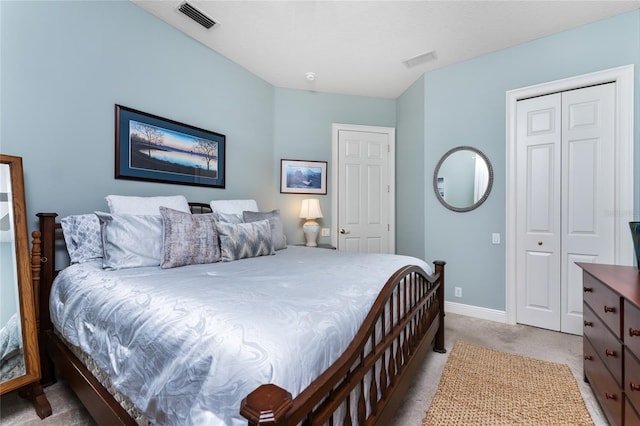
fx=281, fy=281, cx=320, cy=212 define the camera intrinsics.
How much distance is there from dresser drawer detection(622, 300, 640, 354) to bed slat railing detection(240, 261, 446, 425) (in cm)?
91

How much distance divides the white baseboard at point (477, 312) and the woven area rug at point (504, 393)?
0.78 metres

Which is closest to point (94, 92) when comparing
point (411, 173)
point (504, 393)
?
point (411, 173)

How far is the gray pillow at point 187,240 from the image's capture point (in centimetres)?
179

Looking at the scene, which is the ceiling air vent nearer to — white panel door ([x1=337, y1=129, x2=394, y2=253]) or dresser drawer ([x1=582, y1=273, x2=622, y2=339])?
white panel door ([x1=337, y1=129, x2=394, y2=253])

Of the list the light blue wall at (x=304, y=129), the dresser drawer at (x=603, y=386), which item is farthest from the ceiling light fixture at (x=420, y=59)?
the dresser drawer at (x=603, y=386)

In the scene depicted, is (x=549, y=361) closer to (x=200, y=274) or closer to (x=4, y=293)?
(x=200, y=274)

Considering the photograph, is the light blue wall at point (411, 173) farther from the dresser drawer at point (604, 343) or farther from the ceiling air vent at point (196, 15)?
the ceiling air vent at point (196, 15)

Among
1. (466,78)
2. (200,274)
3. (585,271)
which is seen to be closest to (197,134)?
(200,274)

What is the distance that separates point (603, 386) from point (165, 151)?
137 inches

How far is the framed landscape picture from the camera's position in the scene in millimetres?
3805

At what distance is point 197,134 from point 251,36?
1085mm

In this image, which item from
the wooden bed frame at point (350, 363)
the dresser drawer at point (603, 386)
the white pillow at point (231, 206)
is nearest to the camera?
the wooden bed frame at point (350, 363)

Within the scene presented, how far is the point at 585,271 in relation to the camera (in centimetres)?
179

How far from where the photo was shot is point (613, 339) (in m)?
1.42
